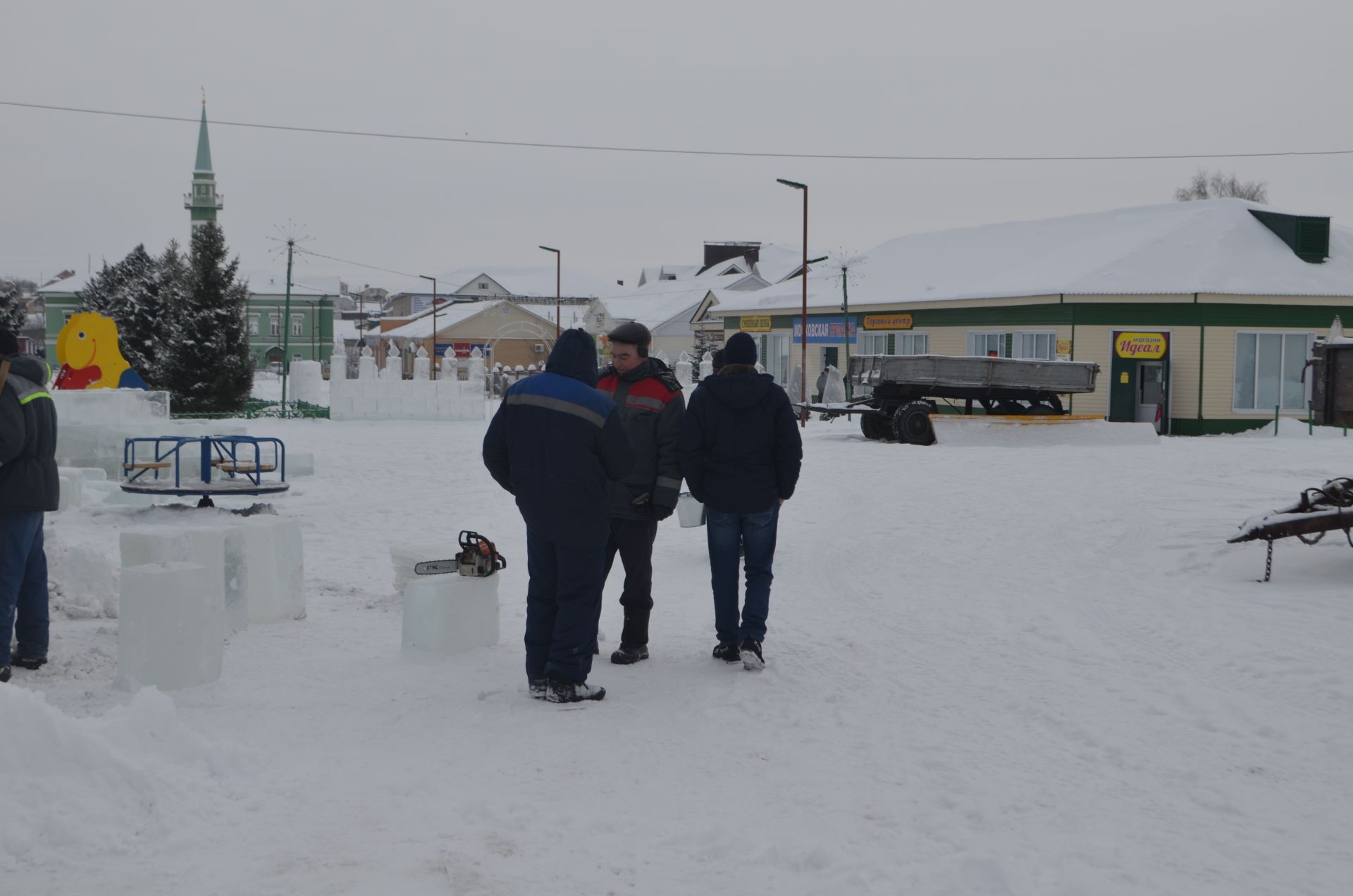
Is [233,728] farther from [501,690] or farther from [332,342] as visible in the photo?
[332,342]

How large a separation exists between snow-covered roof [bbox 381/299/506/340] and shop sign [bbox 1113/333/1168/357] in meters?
60.9

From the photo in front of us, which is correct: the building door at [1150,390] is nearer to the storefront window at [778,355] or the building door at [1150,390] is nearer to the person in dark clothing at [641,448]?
the storefront window at [778,355]

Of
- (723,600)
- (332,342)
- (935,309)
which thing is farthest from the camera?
(332,342)

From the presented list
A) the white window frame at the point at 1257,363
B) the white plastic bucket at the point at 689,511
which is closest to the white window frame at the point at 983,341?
the white window frame at the point at 1257,363

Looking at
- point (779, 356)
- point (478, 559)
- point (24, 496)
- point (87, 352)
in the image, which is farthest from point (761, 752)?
point (779, 356)

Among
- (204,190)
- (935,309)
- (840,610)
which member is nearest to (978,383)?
(935,309)

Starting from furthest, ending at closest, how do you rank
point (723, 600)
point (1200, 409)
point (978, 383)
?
point (1200, 409) < point (978, 383) < point (723, 600)

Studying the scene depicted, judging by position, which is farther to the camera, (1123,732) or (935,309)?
(935,309)

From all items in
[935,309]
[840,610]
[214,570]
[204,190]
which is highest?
[204,190]

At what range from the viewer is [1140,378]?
94.4 ft

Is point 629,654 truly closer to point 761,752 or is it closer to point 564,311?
point 761,752

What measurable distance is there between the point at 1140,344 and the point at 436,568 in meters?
24.7

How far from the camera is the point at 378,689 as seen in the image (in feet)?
19.9

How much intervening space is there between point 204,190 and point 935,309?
65745mm
